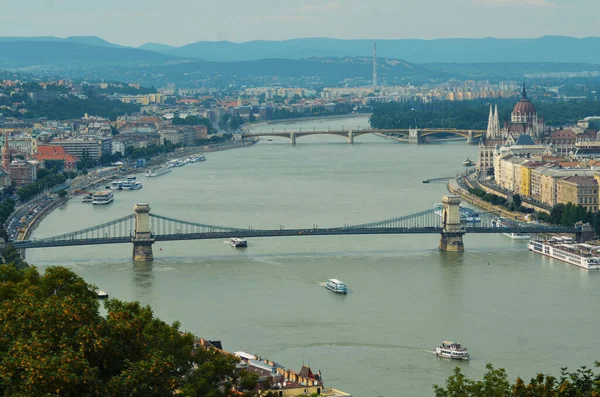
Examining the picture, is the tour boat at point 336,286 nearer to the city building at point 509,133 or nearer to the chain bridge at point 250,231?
the chain bridge at point 250,231

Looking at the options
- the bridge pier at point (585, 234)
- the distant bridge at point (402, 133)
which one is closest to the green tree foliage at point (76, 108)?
the distant bridge at point (402, 133)

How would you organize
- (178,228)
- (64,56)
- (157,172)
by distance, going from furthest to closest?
1. (64,56)
2. (157,172)
3. (178,228)

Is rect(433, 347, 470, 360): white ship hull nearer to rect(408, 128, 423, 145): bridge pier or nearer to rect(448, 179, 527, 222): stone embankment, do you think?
rect(448, 179, 527, 222): stone embankment

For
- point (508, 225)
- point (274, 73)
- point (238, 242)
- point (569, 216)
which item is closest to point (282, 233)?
point (238, 242)

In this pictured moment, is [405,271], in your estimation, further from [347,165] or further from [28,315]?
[347,165]

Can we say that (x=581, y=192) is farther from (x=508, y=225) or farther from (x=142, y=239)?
(x=142, y=239)
